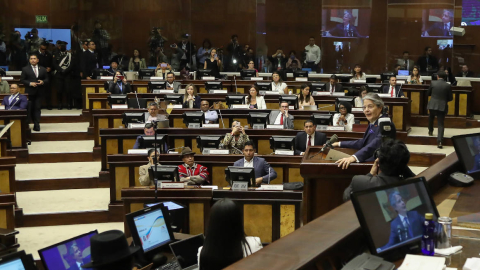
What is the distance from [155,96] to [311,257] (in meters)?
9.40

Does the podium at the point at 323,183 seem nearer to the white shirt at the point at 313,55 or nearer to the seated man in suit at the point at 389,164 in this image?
the seated man in suit at the point at 389,164

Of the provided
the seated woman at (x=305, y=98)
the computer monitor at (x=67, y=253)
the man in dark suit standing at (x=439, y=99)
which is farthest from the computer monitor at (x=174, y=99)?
the computer monitor at (x=67, y=253)

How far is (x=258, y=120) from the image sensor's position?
911 cm

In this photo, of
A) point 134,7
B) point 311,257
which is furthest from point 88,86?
point 311,257

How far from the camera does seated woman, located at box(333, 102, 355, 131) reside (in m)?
9.09

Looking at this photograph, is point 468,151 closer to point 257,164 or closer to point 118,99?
point 257,164

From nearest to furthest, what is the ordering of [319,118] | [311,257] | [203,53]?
[311,257] < [319,118] < [203,53]

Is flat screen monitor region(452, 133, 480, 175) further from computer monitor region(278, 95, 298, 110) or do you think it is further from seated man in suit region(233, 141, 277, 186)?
computer monitor region(278, 95, 298, 110)

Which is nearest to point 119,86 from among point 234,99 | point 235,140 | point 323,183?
point 234,99

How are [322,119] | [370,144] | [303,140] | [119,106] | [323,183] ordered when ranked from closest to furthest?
[370,144] → [323,183] → [303,140] → [322,119] → [119,106]

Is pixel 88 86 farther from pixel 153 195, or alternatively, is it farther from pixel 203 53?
pixel 153 195

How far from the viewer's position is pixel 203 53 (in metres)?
16.2

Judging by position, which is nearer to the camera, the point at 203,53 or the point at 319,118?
the point at 319,118

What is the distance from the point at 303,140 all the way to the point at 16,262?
5194mm
